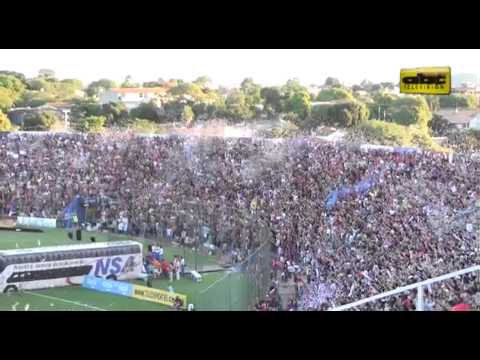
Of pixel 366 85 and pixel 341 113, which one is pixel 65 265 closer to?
pixel 341 113

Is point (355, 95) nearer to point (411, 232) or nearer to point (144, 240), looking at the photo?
point (411, 232)

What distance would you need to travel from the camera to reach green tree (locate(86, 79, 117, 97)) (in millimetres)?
9959

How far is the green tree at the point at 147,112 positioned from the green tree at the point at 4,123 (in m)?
1.57

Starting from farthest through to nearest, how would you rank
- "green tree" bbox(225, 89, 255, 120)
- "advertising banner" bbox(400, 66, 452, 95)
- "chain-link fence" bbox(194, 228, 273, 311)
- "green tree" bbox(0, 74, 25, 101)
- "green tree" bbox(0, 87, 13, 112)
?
"green tree" bbox(0, 87, 13, 112), "green tree" bbox(225, 89, 255, 120), "green tree" bbox(0, 74, 25, 101), "advertising banner" bbox(400, 66, 452, 95), "chain-link fence" bbox(194, 228, 273, 311)

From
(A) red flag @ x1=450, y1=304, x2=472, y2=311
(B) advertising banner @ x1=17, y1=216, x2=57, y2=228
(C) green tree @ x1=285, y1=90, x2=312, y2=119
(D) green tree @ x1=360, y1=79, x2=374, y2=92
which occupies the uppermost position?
(D) green tree @ x1=360, y1=79, x2=374, y2=92

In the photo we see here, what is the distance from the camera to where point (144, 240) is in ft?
32.5

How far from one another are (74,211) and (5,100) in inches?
63.4

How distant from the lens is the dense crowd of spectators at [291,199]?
9.05 meters

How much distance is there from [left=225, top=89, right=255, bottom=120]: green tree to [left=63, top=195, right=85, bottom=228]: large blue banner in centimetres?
215

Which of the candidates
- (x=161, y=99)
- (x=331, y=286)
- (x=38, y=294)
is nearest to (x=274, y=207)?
(x=331, y=286)

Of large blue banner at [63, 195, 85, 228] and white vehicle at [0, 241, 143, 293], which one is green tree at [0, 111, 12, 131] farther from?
white vehicle at [0, 241, 143, 293]

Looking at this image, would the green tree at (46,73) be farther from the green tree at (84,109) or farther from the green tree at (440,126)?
the green tree at (440,126)

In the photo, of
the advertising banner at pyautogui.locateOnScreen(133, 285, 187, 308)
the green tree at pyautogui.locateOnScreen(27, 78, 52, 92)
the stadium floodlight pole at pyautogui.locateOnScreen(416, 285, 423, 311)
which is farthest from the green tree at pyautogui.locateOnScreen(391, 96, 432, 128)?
the green tree at pyautogui.locateOnScreen(27, 78, 52, 92)

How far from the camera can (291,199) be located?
9797 millimetres
